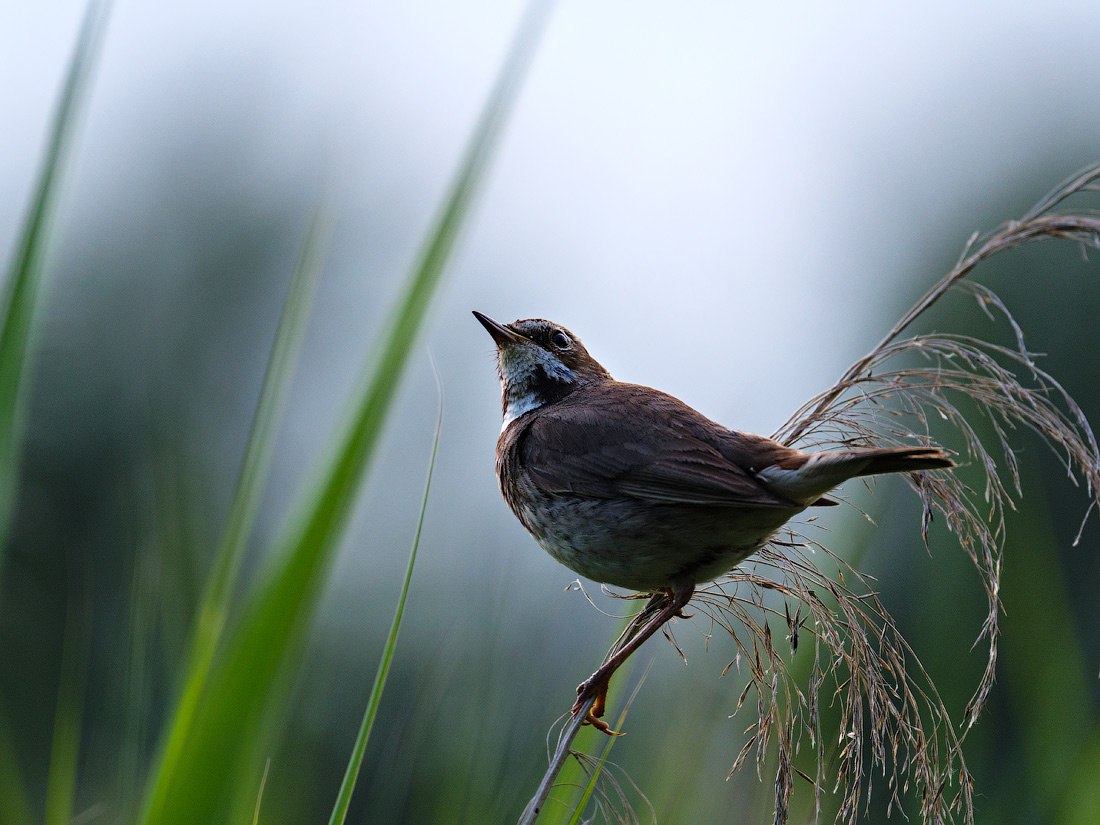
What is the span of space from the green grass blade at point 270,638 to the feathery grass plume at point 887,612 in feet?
3.38

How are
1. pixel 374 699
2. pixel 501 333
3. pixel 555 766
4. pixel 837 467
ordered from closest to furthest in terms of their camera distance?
1. pixel 374 699
2. pixel 555 766
3. pixel 837 467
4. pixel 501 333

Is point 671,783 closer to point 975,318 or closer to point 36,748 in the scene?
point 975,318

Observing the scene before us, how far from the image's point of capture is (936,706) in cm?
244

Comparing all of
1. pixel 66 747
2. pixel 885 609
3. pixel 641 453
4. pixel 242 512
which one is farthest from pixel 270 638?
pixel 641 453

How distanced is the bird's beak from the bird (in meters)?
0.46

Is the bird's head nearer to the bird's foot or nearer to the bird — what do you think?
the bird

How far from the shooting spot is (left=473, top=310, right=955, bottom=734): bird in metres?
2.99

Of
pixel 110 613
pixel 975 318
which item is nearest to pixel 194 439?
pixel 975 318

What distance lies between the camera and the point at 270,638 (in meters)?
1.17

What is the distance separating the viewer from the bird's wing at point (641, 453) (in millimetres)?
3201

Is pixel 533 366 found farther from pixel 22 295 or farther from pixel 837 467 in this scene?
pixel 22 295

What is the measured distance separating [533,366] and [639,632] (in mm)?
1672

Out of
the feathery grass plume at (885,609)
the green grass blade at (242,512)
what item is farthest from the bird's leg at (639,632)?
the green grass blade at (242,512)

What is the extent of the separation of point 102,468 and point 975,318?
999 centimetres
